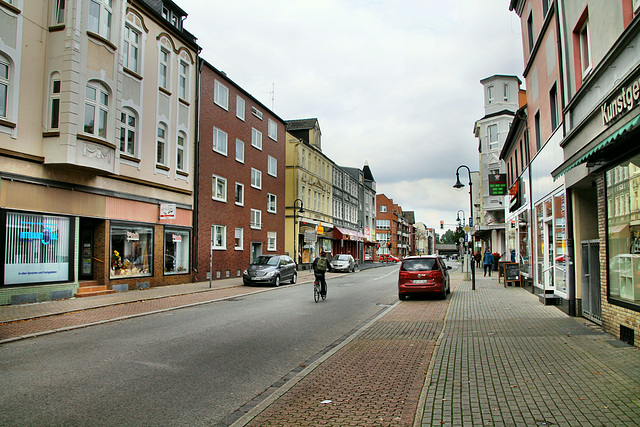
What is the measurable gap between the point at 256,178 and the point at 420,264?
18.7m

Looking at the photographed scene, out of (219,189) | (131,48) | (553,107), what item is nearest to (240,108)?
(219,189)

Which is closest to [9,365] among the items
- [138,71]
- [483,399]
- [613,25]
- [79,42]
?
[483,399]

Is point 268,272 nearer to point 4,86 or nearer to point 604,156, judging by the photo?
point 4,86

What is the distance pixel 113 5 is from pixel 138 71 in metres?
3.19

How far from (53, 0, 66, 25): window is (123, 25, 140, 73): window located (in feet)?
11.6

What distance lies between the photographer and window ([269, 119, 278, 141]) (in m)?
36.5

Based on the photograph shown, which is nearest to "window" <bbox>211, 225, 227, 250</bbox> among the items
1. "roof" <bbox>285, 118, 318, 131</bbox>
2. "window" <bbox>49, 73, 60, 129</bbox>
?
"window" <bbox>49, 73, 60, 129</bbox>

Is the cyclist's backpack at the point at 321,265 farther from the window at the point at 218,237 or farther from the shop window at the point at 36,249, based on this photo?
the window at the point at 218,237

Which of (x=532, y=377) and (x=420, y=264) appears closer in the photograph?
(x=532, y=377)

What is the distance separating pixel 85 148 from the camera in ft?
52.3

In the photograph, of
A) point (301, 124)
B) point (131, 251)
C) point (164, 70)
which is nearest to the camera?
point (131, 251)

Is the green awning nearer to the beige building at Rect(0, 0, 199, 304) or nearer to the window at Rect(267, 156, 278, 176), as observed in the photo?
the beige building at Rect(0, 0, 199, 304)

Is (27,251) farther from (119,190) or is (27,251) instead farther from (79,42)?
(79,42)

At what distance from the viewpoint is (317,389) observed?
5.89 m
